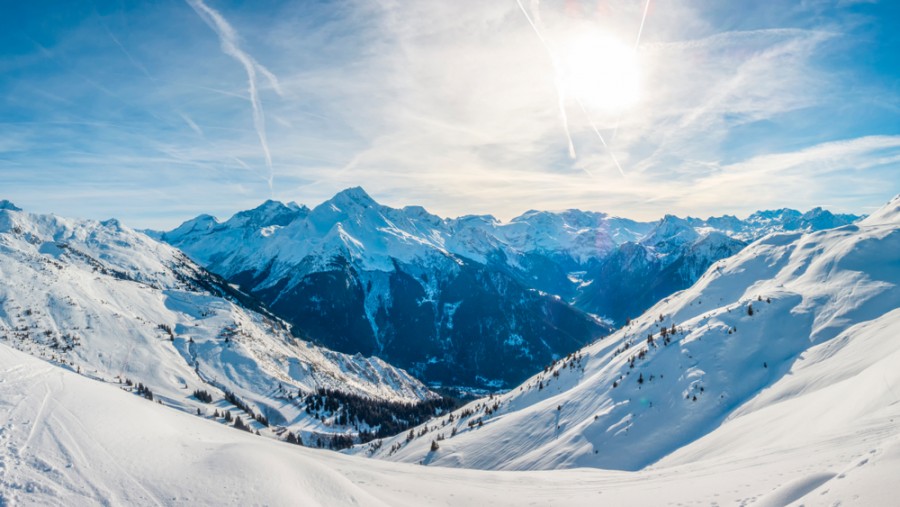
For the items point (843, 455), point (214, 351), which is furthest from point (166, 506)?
point (214, 351)

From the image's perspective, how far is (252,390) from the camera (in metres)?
143

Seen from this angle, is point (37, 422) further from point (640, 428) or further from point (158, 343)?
point (158, 343)

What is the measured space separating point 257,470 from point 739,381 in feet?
138

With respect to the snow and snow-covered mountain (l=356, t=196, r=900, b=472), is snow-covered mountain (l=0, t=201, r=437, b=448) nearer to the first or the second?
the snow

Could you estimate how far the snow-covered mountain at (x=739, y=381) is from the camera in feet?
92.7

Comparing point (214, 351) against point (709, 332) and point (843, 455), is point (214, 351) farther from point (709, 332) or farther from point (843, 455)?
point (843, 455)

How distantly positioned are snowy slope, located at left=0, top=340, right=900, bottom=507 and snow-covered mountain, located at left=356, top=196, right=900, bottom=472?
110 inches

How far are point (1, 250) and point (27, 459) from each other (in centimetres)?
20679

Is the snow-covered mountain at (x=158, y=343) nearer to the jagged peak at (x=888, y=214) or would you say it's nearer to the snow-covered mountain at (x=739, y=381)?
the snow-covered mountain at (x=739, y=381)

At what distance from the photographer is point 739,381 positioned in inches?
1556

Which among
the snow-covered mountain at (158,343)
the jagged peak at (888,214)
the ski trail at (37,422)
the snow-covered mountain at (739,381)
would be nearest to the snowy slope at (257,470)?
the ski trail at (37,422)

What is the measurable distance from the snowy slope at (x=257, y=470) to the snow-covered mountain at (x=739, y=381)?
2.79m

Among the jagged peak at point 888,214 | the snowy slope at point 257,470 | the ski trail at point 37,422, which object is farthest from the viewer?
the jagged peak at point 888,214

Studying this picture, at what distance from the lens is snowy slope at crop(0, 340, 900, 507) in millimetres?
14086
